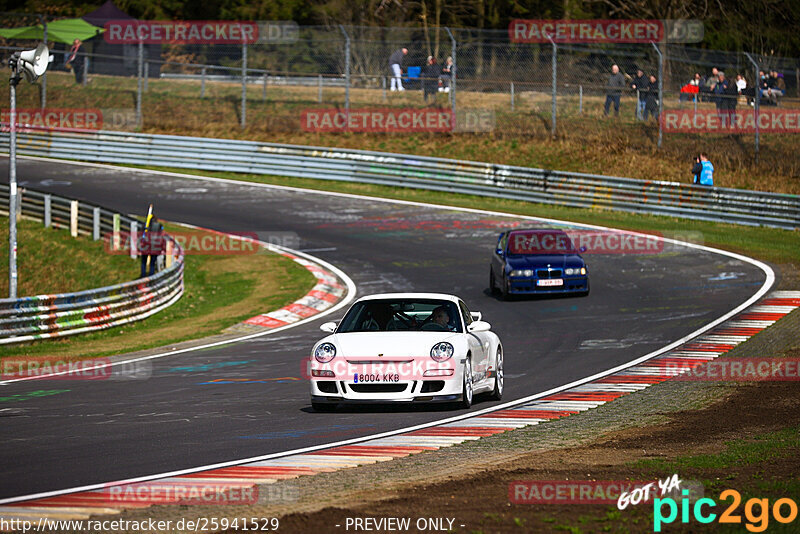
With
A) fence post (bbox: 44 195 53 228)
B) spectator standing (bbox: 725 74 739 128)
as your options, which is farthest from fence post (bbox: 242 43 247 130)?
spectator standing (bbox: 725 74 739 128)

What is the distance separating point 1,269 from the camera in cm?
2478

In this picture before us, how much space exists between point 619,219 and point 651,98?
5928 mm

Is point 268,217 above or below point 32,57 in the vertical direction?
below

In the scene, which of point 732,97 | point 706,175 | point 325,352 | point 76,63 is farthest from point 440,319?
point 76,63

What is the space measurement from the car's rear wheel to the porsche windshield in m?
0.53

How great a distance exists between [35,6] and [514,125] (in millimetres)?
39890

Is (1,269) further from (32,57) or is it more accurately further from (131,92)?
(131,92)

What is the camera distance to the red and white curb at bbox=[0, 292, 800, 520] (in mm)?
7234

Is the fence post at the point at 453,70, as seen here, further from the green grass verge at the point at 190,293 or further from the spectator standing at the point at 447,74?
the green grass verge at the point at 190,293

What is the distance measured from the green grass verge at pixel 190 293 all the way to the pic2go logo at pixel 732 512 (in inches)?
482

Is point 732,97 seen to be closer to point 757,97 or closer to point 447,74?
point 757,97

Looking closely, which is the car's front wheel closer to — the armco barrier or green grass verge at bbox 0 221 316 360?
green grass verge at bbox 0 221 316 360

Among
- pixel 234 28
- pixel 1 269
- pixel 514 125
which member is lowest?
pixel 1 269

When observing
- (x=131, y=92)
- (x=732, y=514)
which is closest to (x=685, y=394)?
(x=732, y=514)
